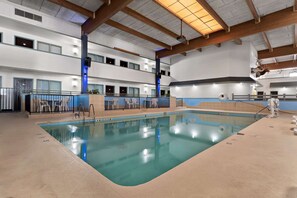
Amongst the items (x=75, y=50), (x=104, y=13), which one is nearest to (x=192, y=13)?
(x=104, y=13)

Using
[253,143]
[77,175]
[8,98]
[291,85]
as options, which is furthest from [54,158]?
[291,85]

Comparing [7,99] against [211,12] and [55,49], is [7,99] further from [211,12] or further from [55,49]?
[211,12]

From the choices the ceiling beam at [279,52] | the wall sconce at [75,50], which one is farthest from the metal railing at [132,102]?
the ceiling beam at [279,52]

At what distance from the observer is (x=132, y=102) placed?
949cm

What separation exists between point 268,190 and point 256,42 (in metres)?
13.6

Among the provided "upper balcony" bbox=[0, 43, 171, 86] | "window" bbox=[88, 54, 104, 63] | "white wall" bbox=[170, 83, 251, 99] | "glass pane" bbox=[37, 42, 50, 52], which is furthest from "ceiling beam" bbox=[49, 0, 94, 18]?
"white wall" bbox=[170, 83, 251, 99]

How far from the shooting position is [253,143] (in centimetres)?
284

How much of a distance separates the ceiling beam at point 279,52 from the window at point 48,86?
16.9m

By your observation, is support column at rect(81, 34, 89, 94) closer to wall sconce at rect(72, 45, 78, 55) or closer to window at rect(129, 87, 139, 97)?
wall sconce at rect(72, 45, 78, 55)

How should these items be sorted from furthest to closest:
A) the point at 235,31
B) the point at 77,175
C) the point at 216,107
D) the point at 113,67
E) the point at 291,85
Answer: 1. the point at 291,85
2. the point at 216,107
3. the point at 113,67
4. the point at 235,31
5. the point at 77,175

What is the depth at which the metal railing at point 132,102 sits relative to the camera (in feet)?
28.9

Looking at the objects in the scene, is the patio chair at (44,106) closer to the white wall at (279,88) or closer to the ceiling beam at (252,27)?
the ceiling beam at (252,27)

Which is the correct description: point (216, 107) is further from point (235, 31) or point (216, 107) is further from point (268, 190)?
point (268, 190)

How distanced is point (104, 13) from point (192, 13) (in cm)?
448
